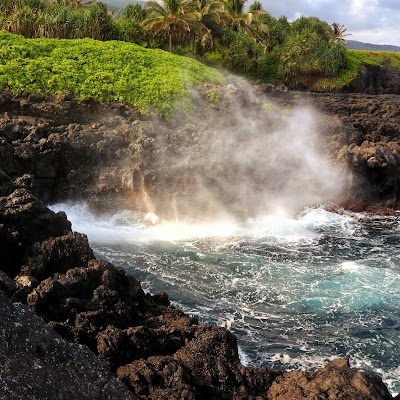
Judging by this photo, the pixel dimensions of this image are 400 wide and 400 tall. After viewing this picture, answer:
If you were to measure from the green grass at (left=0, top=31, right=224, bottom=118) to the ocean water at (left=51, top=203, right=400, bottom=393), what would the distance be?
8068mm

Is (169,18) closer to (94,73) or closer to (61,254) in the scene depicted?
(94,73)

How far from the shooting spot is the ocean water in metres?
13.0

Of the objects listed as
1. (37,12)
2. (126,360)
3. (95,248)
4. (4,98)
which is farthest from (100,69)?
(126,360)

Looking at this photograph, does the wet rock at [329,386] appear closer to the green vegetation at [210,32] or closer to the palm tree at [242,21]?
the green vegetation at [210,32]

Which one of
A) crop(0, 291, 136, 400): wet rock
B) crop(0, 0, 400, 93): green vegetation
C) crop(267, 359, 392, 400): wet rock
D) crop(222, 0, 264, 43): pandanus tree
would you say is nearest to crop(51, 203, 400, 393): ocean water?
crop(267, 359, 392, 400): wet rock

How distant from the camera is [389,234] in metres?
21.9

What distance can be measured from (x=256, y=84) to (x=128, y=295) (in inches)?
1107

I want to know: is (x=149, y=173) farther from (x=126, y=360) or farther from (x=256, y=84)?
(x=256, y=84)

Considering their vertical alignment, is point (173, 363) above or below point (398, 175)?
below

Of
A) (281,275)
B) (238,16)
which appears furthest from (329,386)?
(238,16)

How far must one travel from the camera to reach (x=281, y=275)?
56.8 feet

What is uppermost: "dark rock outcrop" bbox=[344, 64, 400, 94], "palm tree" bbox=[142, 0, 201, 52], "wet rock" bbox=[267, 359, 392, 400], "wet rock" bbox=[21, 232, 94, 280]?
"palm tree" bbox=[142, 0, 201, 52]

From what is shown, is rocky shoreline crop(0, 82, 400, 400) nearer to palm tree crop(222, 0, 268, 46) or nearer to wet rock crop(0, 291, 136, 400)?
wet rock crop(0, 291, 136, 400)

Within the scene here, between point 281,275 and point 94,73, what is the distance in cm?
1783
